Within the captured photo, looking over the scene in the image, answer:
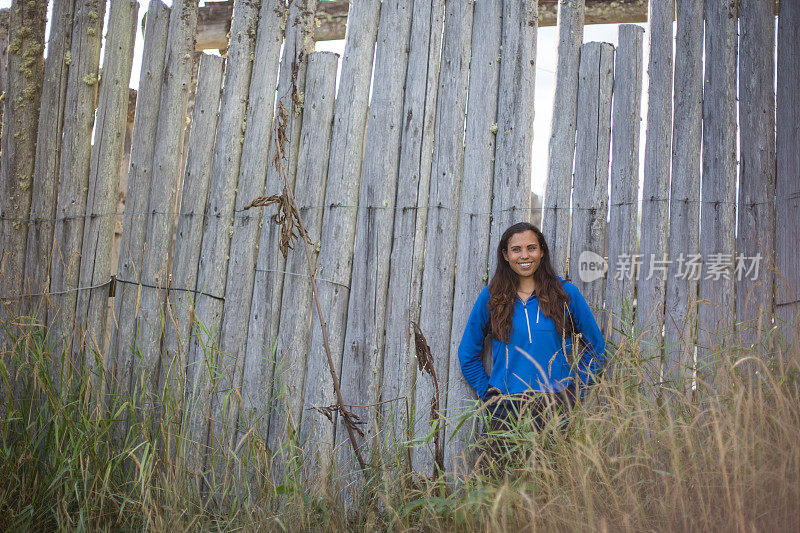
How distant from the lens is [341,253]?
4027 mm

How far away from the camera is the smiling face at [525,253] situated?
365cm

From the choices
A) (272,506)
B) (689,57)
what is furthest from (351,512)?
(689,57)

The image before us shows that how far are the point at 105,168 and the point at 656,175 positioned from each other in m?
3.48

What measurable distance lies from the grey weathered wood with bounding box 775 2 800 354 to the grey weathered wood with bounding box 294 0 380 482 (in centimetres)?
241

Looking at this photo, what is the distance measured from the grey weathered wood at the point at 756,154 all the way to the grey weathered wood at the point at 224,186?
3.00 m

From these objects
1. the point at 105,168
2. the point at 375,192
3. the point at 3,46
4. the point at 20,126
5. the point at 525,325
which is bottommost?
the point at 525,325

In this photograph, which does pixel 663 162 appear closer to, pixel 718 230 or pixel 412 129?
pixel 718 230

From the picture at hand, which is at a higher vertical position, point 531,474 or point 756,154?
point 756,154

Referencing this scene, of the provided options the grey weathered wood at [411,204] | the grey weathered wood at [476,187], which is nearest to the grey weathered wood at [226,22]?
the grey weathered wood at [411,204]

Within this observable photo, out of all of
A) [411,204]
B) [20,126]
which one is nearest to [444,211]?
[411,204]

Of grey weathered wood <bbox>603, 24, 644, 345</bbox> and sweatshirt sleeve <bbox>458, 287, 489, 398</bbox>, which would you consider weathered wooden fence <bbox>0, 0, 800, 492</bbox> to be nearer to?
grey weathered wood <bbox>603, 24, 644, 345</bbox>

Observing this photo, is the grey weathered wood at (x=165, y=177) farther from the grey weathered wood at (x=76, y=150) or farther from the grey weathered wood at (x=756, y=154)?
the grey weathered wood at (x=756, y=154)

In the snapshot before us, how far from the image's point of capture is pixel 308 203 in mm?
4102

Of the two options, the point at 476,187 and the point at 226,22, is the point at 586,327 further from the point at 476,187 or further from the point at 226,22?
the point at 226,22
